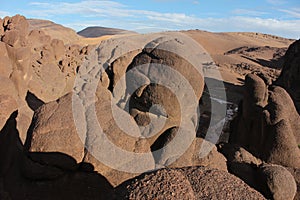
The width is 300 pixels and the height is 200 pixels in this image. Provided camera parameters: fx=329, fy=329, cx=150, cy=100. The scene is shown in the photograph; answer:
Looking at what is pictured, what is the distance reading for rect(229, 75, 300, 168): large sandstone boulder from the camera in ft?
20.4

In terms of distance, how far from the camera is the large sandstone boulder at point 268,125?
6207 mm

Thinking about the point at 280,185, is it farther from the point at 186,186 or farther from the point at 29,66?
the point at 29,66

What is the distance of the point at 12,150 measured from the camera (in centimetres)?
471

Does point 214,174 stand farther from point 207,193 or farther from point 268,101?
point 268,101

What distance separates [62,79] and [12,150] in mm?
9454

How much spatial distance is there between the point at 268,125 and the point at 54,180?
4.62m

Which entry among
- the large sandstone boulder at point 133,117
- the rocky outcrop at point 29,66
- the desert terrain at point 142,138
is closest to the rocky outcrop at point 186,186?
the desert terrain at point 142,138

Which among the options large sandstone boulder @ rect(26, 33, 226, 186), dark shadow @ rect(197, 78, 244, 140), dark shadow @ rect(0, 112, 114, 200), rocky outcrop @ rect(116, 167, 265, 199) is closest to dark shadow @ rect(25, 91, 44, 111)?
large sandstone boulder @ rect(26, 33, 226, 186)

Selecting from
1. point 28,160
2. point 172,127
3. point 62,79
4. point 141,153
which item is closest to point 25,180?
point 28,160

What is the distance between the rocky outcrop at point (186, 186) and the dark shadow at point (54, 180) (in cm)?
141

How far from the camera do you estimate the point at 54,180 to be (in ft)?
13.6

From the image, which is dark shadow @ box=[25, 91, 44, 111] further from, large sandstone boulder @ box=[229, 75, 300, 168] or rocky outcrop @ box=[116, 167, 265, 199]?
rocky outcrop @ box=[116, 167, 265, 199]

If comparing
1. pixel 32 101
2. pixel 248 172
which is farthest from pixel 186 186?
pixel 32 101

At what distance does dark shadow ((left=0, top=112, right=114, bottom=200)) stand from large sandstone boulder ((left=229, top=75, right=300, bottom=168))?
3.61 metres
